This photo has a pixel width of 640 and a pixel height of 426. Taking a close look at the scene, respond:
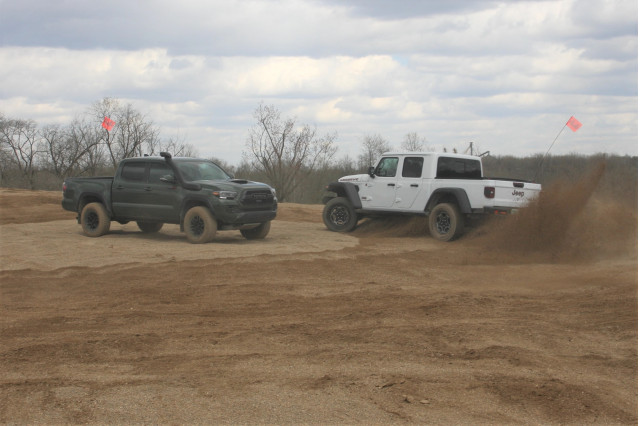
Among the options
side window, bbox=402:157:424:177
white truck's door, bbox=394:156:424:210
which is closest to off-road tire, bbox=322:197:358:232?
white truck's door, bbox=394:156:424:210

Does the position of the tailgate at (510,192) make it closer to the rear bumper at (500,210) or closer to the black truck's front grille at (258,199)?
the rear bumper at (500,210)

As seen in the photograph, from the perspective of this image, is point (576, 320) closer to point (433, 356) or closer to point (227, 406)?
point (433, 356)

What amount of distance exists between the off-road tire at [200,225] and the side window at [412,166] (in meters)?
4.97

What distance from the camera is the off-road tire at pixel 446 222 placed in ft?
50.3

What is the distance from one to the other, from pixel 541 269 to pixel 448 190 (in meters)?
4.18

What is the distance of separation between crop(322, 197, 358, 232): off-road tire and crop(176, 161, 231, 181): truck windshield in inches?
134

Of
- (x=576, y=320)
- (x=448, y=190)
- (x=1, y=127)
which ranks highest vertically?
(x=1, y=127)

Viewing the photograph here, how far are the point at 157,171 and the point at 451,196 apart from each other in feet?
22.3

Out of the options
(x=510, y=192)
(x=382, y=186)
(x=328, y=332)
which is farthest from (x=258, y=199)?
(x=328, y=332)

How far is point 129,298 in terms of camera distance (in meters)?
9.12

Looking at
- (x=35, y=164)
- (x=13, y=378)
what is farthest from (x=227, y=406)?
(x=35, y=164)

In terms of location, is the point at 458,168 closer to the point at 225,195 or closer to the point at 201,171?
the point at 225,195

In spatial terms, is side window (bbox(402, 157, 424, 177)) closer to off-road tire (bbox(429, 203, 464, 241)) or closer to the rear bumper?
off-road tire (bbox(429, 203, 464, 241))

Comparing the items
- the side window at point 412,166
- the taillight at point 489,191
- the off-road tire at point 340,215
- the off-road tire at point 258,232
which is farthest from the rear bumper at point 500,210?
the off-road tire at point 258,232
